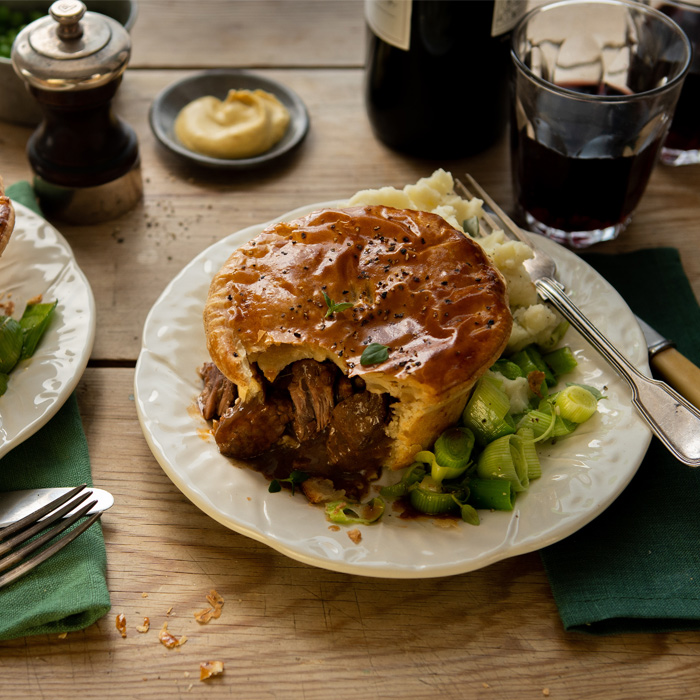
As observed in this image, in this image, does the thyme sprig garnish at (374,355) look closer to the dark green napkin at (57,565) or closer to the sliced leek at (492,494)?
the sliced leek at (492,494)

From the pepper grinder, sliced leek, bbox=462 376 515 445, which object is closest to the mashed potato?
sliced leek, bbox=462 376 515 445

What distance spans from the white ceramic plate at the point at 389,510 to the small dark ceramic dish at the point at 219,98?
50.5 inches

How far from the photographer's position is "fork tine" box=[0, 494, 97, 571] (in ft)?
7.74

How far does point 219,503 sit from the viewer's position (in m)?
2.43

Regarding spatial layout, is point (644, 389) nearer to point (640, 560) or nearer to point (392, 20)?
point (640, 560)

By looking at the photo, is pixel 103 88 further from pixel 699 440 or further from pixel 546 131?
pixel 699 440

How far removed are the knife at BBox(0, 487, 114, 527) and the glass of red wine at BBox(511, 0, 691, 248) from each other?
2271 millimetres

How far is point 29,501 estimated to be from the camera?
2.53 m

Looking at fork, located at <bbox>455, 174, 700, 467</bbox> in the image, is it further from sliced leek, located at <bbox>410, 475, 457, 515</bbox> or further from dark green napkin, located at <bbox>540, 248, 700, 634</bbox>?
sliced leek, located at <bbox>410, 475, 457, 515</bbox>

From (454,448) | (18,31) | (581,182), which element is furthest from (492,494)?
(18,31)

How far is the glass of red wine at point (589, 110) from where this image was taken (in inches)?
130

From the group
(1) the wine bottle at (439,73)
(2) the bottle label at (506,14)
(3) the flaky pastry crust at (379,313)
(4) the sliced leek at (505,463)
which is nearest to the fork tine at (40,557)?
(3) the flaky pastry crust at (379,313)

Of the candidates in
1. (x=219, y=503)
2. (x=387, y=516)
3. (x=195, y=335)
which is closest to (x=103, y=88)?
(x=195, y=335)

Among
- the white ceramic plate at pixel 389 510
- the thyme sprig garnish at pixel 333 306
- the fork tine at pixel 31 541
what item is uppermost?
the thyme sprig garnish at pixel 333 306
